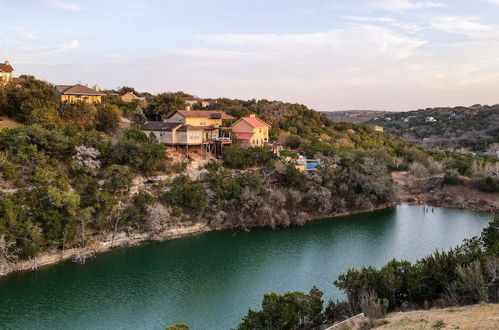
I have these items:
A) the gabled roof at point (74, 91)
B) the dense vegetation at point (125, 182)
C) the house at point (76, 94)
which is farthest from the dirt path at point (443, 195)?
the gabled roof at point (74, 91)

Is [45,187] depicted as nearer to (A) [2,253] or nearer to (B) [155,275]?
(A) [2,253]

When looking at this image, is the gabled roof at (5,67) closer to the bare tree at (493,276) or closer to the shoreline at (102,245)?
the shoreline at (102,245)

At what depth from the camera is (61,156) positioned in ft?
131

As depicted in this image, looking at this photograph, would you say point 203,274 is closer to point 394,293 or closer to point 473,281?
point 394,293

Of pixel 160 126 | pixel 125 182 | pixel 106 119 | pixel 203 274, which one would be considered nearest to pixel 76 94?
pixel 106 119

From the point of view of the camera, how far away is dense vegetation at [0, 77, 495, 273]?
33281 millimetres

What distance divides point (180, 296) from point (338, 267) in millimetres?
13054

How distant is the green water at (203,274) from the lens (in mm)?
25250

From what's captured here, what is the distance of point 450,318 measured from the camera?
19.1m

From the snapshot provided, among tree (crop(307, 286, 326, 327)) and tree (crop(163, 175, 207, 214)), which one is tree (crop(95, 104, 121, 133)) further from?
tree (crop(307, 286, 326, 327))

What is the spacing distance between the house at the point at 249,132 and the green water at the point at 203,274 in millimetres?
14767

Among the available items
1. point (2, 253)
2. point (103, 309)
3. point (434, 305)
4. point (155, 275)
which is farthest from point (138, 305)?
point (434, 305)

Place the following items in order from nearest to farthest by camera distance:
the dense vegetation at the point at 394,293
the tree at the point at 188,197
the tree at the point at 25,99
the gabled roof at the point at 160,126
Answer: the dense vegetation at the point at 394,293 → the tree at the point at 188,197 → the tree at the point at 25,99 → the gabled roof at the point at 160,126

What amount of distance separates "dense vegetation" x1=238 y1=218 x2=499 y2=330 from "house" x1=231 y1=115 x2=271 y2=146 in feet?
107
